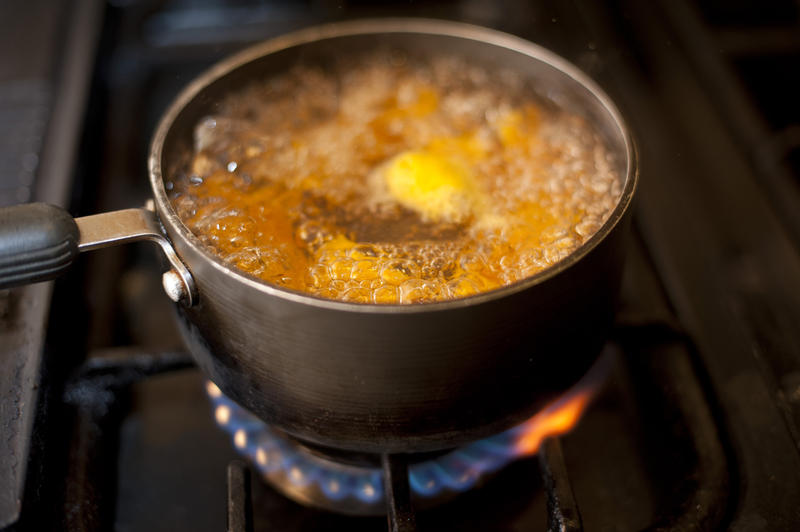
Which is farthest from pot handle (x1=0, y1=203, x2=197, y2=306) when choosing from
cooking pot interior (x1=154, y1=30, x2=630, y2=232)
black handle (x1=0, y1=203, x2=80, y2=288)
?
cooking pot interior (x1=154, y1=30, x2=630, y2=232)

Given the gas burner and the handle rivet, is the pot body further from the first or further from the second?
the gas burner

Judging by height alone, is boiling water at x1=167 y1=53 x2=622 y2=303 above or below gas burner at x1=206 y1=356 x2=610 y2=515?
above

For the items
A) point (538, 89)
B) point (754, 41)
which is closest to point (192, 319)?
point (538, 89)

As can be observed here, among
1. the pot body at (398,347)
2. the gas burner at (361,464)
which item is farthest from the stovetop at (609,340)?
the pot body at (398,347)

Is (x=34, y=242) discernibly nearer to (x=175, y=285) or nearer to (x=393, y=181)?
(x=175, y=285)

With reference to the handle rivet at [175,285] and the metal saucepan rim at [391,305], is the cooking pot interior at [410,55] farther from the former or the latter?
the handle rivet at [175,285]

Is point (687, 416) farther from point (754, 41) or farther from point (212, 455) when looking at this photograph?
point (754, 41)
